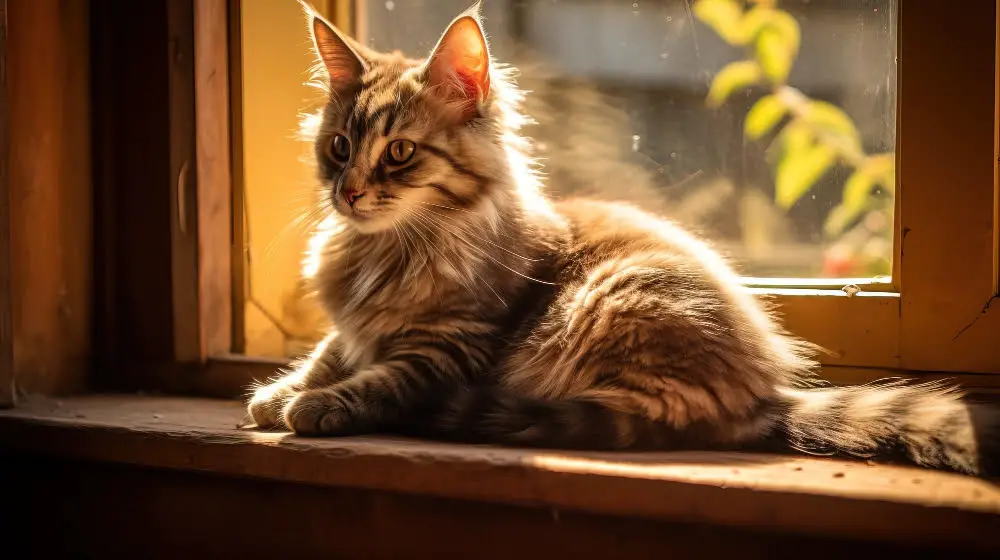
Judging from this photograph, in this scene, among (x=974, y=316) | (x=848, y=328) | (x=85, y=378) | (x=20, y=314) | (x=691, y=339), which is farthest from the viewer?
(x=85, y=378)

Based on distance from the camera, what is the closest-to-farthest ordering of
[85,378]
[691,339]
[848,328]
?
[691,339] < [848,328] < [85,378]

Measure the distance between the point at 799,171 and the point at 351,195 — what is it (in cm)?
93

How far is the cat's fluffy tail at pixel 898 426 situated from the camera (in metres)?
1.27

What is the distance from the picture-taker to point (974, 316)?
5.08ft

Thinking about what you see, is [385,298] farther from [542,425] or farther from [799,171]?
[799,171]

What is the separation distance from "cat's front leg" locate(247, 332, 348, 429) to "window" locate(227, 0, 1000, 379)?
35cm

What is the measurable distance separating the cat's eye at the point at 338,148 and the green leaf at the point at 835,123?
947 mm

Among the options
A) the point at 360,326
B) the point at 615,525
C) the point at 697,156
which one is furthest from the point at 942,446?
the point at 360,326

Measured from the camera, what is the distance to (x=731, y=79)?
1827 millimetres

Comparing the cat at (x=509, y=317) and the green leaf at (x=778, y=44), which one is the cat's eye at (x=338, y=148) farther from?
the green leaf at (x=778, y=44)

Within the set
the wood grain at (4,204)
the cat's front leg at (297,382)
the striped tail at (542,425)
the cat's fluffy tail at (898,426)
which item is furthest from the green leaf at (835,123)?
the wood grain at (4,204)

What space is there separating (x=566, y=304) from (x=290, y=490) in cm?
60

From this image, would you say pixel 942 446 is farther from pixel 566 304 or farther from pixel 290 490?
pixel 290 490

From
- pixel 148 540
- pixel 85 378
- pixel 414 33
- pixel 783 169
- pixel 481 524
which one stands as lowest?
pixel 148 540
